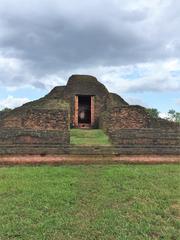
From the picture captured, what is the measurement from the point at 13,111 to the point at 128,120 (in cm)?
490

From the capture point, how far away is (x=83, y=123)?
20.1 meters

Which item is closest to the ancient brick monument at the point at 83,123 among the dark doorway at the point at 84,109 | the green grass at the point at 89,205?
the dark doorway at the point at 84,109

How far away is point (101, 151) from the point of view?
9.80m

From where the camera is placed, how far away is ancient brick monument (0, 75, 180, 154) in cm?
1015

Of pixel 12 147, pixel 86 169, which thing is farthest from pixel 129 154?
pixel 12 147

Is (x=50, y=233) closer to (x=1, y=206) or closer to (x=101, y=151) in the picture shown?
(x=1, y=206)

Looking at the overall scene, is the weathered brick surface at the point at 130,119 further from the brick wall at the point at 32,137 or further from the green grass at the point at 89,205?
the green grass at the point at 89,205

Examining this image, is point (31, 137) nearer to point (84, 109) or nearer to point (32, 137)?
point (32, 137)

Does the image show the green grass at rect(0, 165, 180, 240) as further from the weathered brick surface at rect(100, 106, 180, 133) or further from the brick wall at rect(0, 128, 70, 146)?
the weathered brick surface at rect(100, 106, 180, 133)

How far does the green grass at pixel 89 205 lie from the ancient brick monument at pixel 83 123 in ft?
7.34

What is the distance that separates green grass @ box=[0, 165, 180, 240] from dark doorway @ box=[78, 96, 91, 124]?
1316cm

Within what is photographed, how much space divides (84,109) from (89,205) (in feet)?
53.2

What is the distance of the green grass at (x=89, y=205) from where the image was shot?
14.5 feet

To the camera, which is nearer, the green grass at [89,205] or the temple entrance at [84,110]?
the green grass at [89,205]
